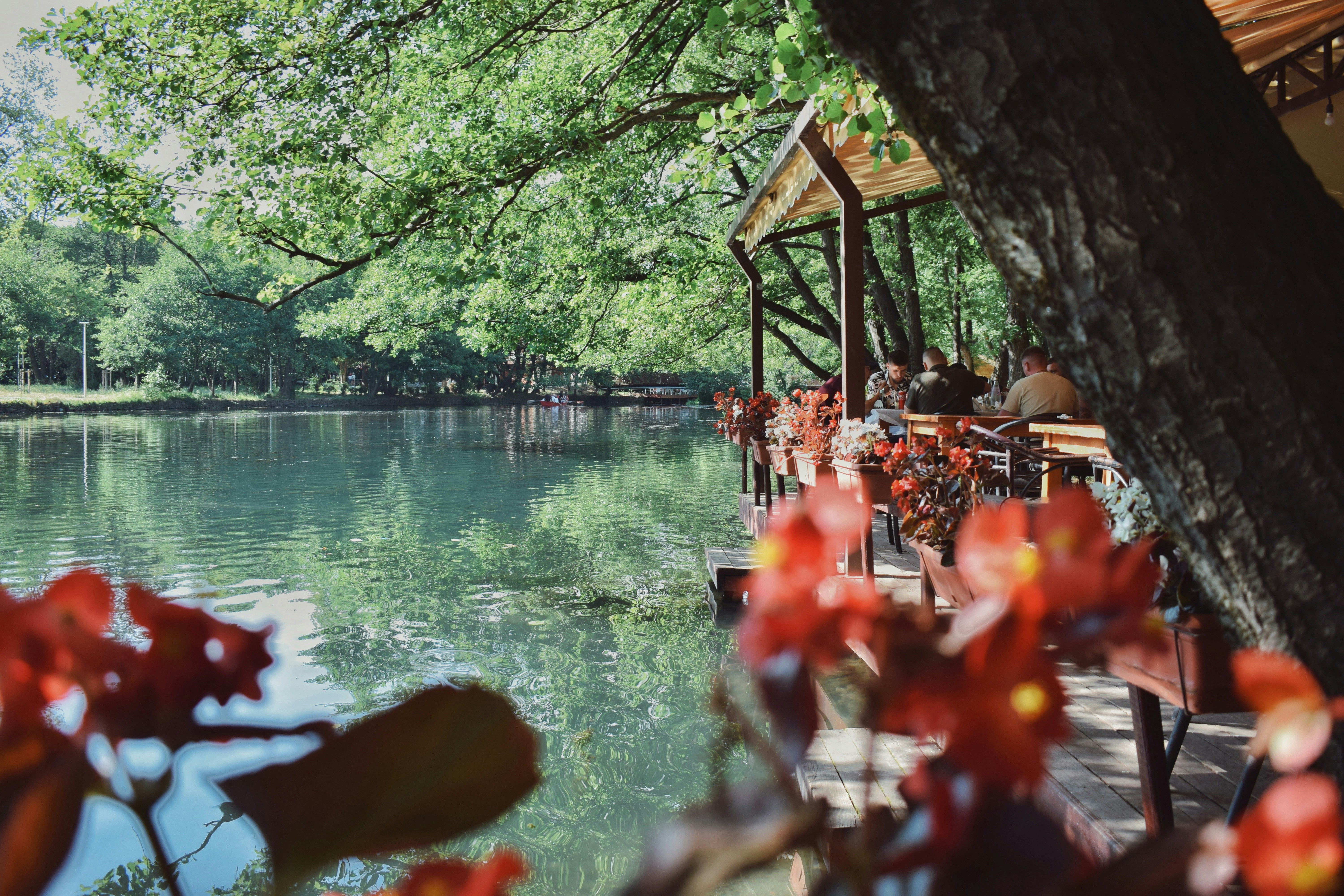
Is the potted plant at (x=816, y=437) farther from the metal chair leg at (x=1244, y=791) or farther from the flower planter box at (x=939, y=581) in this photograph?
the metal chair leg at (x=1244, y=791)

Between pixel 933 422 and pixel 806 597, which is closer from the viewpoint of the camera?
pixel 806 597

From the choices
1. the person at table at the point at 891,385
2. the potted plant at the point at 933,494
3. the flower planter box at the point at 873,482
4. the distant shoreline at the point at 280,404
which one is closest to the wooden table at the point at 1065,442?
the flower planter box at the point at 873,482

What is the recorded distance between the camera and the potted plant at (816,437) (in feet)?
21.8

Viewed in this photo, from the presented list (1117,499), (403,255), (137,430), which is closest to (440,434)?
(137,430)

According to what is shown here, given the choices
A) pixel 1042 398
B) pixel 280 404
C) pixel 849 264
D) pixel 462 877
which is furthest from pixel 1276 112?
pixel 280 404

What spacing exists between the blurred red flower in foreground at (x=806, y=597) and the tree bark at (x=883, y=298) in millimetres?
17061

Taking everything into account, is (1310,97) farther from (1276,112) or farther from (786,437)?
(786,437)

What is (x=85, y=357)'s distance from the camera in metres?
53.7

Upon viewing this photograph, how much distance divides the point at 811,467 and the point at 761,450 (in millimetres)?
2995

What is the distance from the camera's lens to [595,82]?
37.3ft

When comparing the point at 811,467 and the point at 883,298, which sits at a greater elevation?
the point at 883,298

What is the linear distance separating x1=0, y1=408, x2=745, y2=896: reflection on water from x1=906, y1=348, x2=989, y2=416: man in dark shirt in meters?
2.74

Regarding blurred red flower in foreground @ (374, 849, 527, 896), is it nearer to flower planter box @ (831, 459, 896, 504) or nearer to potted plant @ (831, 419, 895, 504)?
potted plant @ (831, 419, 895, 504)

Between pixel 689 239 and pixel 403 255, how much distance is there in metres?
5.18
